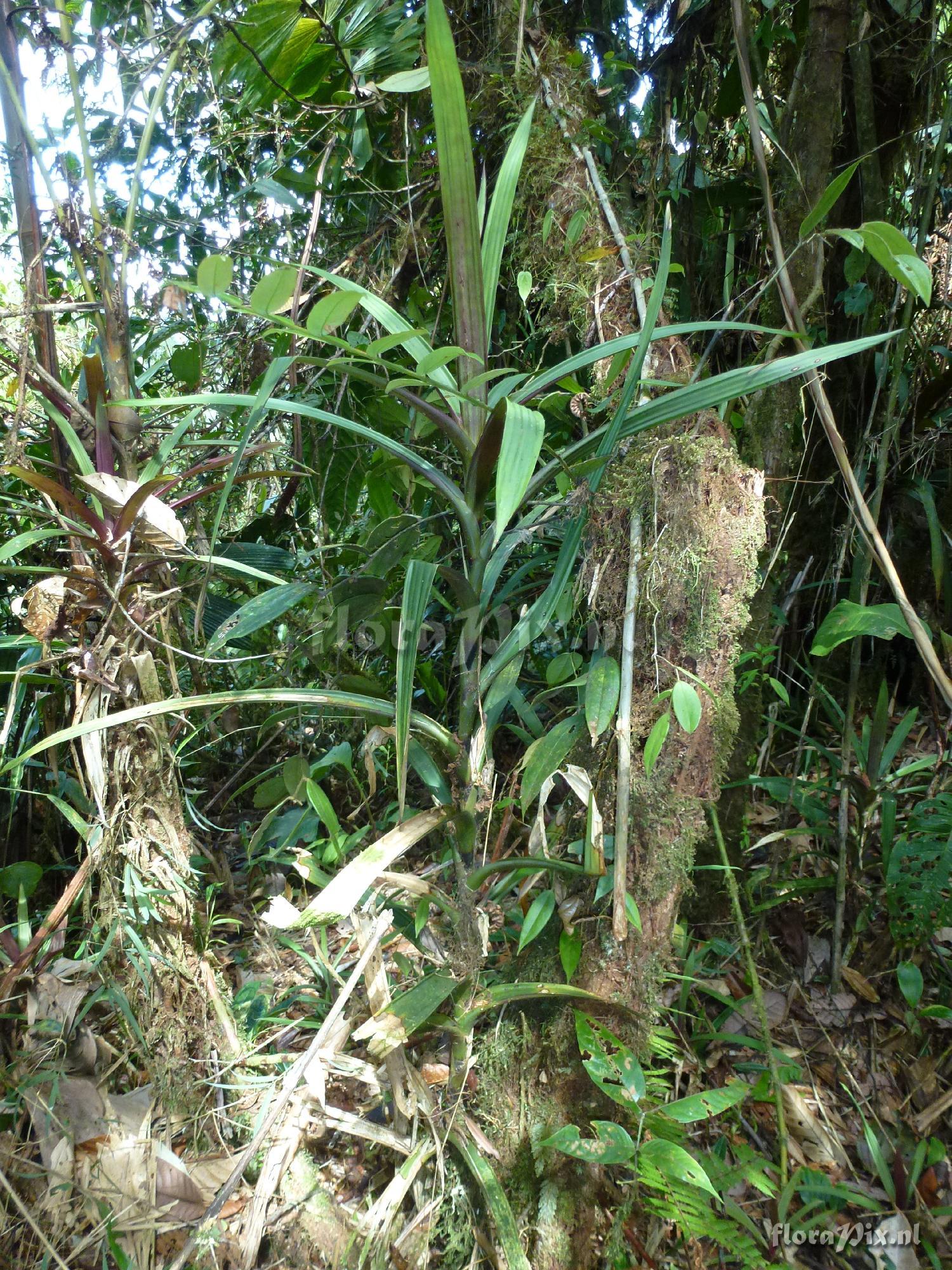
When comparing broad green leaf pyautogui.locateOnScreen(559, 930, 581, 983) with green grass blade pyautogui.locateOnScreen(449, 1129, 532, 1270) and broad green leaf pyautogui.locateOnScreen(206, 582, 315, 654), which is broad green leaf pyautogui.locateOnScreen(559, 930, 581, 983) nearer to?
green grass blade pyautogui.locateOnScreen(449, 1129, 532, 1270)

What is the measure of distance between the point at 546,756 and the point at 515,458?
1.26ft

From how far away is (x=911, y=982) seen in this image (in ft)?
4.16

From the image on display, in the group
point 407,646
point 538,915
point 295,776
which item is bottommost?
point 538,915

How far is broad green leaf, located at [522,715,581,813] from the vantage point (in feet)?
2.95

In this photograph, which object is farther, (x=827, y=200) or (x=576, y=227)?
(x=576, y=227)

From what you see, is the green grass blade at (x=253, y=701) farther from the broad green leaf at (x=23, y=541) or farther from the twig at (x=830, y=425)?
the twig at (x=830, y=425)

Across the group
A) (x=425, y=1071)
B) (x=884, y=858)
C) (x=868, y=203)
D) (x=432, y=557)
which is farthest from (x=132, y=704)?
(x=868, y=203)

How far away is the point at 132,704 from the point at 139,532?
0.22m

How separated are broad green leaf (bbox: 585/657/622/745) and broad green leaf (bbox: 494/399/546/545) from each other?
0.93 ft

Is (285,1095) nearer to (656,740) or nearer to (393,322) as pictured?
(656,740)

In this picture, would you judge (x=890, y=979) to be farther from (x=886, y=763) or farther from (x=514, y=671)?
(x=514, y=671)

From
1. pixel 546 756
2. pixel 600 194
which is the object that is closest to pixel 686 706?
pixel 546 756

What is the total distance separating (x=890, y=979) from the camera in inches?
53.6

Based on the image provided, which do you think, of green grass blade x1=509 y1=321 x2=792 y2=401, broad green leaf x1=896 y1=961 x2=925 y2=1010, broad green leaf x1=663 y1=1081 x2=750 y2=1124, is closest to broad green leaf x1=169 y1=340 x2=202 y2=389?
green grass blade x1=509 y1=321 x2=792 y2=401
